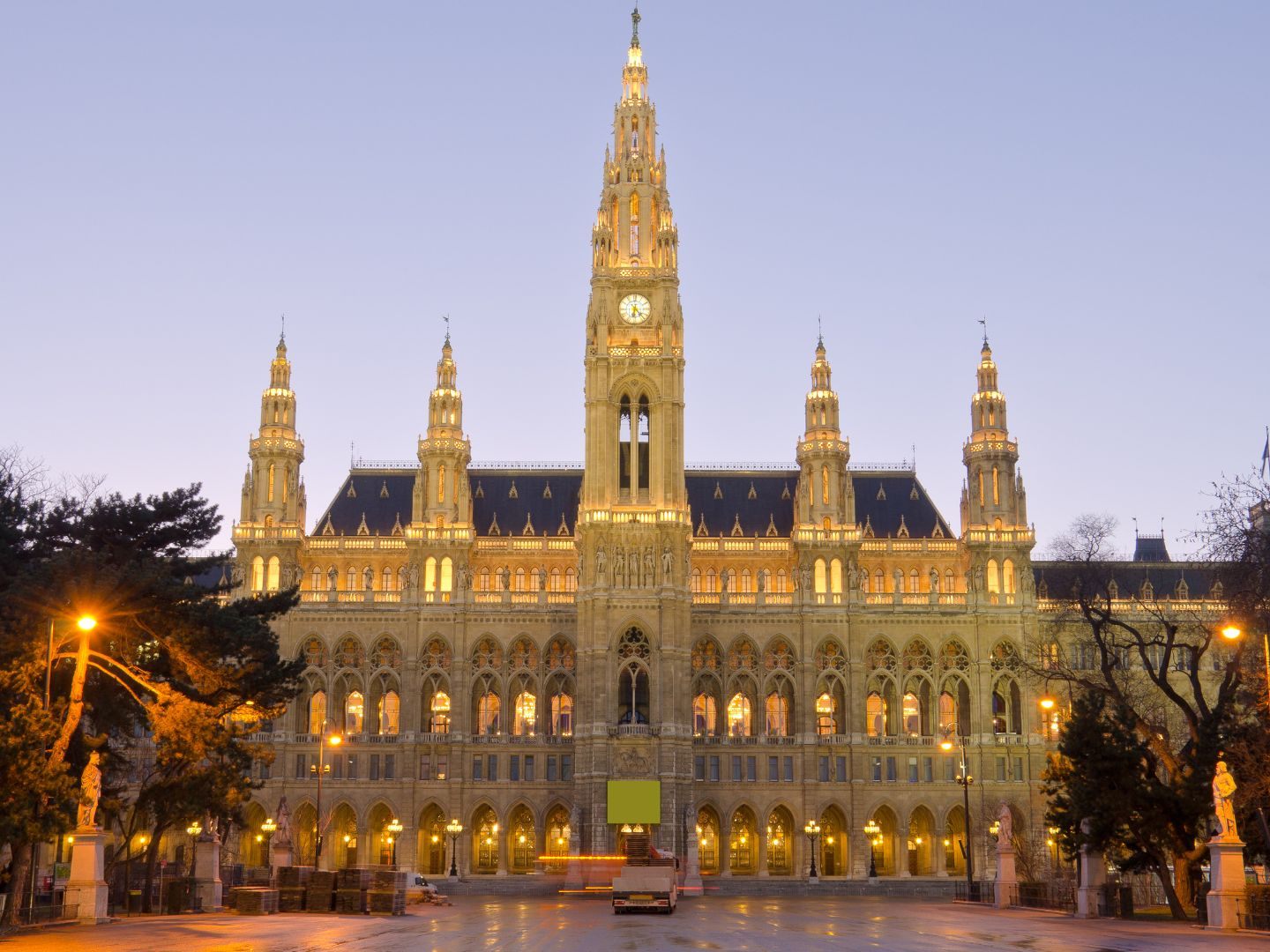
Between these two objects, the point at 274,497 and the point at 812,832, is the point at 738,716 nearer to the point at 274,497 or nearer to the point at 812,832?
the point at 812,832

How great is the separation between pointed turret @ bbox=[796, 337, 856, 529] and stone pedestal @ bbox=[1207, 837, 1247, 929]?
6478 cm

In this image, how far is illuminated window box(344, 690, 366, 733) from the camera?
367 feet

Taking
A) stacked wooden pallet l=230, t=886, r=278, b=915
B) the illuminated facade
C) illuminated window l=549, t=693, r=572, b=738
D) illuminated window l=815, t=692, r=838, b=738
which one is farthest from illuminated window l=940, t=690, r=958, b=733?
stacked wooden pallet l=230, t=886, r=278, b=915

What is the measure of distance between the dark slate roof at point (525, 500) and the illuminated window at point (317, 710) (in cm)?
1657

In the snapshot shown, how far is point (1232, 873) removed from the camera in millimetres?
48875

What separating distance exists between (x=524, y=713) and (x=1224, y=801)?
219 feet

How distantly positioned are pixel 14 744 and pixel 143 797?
21.2 m

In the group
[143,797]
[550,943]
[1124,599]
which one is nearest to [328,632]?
[143,797]

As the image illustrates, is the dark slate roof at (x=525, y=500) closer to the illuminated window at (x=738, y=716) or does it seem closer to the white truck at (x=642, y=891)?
the illuminated window at (x=738, y=716)

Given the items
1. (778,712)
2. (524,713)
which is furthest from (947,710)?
(524,713)

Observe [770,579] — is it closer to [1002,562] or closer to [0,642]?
[1002,562]

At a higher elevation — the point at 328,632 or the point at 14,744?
the point at 328,632

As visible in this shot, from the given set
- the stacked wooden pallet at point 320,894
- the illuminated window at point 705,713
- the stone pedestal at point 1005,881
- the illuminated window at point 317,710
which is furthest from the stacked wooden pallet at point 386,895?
the illuminated window at point 705,713

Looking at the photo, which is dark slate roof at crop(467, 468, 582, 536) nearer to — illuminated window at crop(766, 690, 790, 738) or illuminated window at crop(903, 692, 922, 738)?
illuminated window at crop(766, 690, 790, 738)
